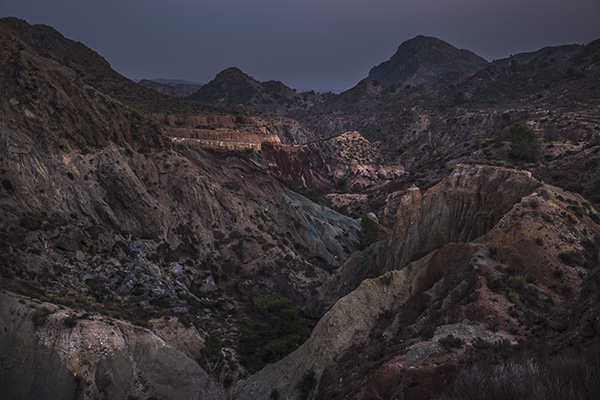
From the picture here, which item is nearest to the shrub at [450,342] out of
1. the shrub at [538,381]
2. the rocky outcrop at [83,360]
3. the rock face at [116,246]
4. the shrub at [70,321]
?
the shrub at [538,381]

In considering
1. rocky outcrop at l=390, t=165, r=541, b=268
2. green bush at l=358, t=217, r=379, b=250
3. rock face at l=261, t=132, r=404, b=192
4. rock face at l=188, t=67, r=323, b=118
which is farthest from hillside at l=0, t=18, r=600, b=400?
rock face at l=188, t=67, r=323, b=118

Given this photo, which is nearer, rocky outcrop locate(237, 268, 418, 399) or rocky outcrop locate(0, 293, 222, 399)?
rocky outcrop locate(0, 293, 222, 399)

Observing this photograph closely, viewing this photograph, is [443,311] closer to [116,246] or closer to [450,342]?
[450,342]

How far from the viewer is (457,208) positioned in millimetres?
33625

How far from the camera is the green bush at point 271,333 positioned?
26.2 m

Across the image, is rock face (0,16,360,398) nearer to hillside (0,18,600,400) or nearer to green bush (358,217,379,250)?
hillside (0,18,600,400)

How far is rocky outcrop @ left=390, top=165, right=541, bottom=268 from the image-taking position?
2902 centimetres

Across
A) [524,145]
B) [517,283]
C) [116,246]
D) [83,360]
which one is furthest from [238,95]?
[517,283]

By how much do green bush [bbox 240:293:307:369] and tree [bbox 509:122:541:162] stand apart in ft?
149

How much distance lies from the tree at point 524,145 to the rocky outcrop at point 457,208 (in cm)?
2584

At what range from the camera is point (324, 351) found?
20703 millimetres

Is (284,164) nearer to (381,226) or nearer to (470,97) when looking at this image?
(381,226)

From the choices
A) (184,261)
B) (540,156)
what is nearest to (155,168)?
(184,261)

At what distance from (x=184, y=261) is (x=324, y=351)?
69.1 ft
